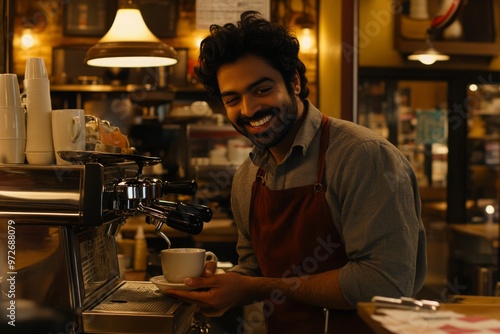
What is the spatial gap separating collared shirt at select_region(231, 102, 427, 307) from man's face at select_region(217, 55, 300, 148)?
9 cm

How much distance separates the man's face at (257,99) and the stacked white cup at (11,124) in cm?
56

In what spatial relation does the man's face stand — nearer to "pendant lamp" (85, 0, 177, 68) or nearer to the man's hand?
the man's hand

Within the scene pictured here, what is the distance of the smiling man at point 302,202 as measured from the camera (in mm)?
1851

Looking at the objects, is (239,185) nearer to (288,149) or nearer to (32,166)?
(288,149)

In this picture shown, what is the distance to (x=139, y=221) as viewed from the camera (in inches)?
227

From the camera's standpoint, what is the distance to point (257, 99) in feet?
6.43

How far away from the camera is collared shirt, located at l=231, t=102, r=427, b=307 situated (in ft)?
6.04

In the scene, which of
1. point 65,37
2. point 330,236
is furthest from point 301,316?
point 65,37

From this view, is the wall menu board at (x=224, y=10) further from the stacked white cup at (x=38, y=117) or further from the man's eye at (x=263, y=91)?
the stacked white cup at (x=38, y=117)

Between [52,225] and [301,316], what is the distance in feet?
2.64

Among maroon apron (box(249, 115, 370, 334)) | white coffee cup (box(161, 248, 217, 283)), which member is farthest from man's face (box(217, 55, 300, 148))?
white coffee cup (box(161, 248, 217, 283))

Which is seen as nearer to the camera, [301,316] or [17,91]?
[17,91]

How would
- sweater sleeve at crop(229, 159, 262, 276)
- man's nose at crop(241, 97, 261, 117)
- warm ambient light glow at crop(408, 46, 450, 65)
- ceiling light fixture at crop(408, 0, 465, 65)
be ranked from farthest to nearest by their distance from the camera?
warm ambient light glow at crop(408, 46, 450, 65) → ceiling light fixture at crop(408, 0, 465, 65) → sweater sleeve at crop(229, 159, 262, 276) → man's nose at crop(241, 97, 261, 117)

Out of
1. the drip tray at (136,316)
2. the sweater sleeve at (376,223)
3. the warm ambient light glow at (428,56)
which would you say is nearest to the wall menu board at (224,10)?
the sweater sleeve at (376,223)
